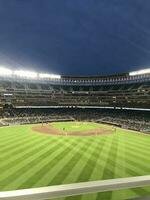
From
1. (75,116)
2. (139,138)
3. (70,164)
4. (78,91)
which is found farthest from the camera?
(78,91)

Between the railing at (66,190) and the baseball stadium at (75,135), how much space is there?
A: 0.01 m

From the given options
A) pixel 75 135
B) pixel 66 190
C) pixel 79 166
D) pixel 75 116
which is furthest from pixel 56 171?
pixel 75 116

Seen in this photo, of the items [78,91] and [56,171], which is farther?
[78,91]

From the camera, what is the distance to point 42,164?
86.1ft

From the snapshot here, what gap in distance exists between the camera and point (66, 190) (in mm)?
3561

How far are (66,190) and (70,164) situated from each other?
77.0 ft

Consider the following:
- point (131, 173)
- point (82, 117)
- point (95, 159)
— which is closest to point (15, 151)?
point (95, 159)

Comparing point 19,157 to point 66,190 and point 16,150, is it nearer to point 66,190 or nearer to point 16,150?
point 16,150

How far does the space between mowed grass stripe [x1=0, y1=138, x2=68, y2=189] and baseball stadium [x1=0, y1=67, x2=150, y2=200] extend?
0.09 meters

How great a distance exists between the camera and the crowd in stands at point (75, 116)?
237 ft

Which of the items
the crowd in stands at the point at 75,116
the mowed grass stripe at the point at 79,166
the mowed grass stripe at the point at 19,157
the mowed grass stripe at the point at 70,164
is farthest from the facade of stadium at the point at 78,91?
the mowed grass stripe at the point at 19,157

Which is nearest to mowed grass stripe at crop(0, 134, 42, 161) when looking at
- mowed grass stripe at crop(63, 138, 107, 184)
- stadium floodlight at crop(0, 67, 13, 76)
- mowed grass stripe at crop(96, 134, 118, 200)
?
mowed grass stripe at crop(63, 138, 107, 184)

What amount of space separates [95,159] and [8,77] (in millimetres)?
82566

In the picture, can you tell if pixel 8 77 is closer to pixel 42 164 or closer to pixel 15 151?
pixel 15 151
